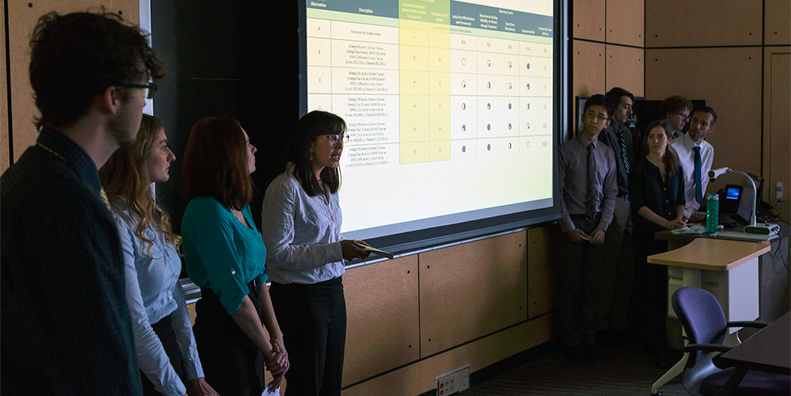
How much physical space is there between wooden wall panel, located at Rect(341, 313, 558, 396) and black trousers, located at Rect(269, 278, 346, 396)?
682mm

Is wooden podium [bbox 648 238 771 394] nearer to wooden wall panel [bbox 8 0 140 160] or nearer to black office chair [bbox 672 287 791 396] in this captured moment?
black office chair [bbox 672 287 791 396]

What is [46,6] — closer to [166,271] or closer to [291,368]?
[166,271]

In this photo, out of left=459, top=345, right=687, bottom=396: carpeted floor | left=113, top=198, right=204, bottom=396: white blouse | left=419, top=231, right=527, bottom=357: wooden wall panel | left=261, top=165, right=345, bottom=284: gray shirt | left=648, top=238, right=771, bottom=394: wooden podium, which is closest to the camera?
left=113, top=198, right=204, bottom=396: white blouse

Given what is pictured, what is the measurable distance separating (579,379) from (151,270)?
3.17m

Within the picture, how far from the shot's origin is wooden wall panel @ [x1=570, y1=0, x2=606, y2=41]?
15.7ft

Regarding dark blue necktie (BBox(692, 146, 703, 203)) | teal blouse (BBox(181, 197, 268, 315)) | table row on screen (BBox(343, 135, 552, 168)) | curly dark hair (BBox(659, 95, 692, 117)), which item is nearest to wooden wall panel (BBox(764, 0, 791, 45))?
curly dark hair (BBox(659, 95, 692, 117))

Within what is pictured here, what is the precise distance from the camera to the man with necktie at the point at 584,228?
450 centimetres

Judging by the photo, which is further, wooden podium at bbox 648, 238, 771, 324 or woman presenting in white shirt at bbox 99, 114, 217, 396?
wooden podium at bbox 648, 238, 771, 324

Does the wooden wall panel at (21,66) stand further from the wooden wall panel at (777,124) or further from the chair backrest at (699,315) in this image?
the wooden wall panel at (777,124)

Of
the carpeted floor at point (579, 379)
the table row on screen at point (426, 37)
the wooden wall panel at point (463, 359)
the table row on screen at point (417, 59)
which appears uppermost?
the table row on screen at point (426, 37)

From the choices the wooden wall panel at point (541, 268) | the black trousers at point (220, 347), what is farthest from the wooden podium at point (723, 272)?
the black trousers at point (220, 347)

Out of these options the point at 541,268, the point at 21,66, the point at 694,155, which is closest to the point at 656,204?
the point at 694,155

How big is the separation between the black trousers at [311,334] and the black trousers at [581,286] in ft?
7.76

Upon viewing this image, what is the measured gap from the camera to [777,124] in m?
5.79
